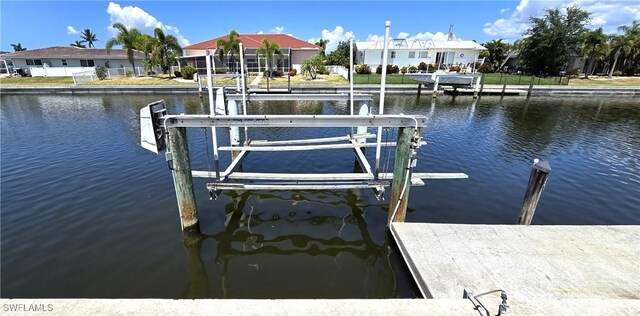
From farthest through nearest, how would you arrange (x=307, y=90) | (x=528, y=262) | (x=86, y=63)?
(x=86, y=63)
(x=307, y=90)
(x=528, y=262)

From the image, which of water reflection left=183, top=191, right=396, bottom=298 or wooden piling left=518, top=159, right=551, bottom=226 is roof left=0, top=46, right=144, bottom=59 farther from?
wooden piling left=518, top=159, right=551, bottom=226

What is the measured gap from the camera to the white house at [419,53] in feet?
157

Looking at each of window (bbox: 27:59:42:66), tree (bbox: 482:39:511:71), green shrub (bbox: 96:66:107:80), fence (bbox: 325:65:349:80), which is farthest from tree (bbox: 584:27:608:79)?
window (bbox: 27:59:42:66)

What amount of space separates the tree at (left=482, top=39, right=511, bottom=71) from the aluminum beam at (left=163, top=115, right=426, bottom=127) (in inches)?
2178

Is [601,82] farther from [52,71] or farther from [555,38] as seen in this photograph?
[52,71]

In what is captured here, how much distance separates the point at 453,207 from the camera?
7270 millimetres

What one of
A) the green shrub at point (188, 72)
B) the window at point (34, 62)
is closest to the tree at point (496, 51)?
the green shrub at point (188, 72)

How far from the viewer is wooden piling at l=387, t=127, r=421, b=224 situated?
512cm

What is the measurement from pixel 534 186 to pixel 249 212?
590cm

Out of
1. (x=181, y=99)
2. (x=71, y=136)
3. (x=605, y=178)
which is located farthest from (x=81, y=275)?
(x=181, y=99)

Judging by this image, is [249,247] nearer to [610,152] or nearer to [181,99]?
[610,152]

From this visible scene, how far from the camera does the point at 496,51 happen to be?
168ft

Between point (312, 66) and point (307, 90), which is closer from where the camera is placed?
point (307, 90)

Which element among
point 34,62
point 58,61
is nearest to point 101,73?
point 58,61
